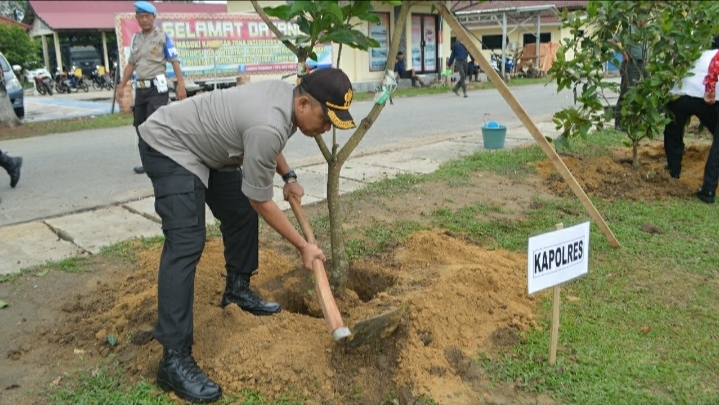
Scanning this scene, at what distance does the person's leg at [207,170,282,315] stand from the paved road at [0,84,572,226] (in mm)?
3029

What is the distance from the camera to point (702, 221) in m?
5.06

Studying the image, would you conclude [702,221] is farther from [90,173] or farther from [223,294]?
[90,173]

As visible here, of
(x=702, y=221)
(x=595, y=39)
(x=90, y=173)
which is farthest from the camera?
(x=90, y=173)

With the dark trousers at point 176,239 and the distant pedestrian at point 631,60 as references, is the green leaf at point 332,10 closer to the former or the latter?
the dark trousers at point 176,239

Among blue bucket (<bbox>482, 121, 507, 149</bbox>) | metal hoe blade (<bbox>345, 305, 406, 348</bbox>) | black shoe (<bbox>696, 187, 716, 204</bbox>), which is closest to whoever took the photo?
metal hoe blade (<bbox>345, 305, 406, 348</bbox>)

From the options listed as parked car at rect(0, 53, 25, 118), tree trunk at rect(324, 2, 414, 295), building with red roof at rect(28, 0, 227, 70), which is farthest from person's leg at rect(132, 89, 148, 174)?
building with red roof at rect(28, 0, 227, 70)

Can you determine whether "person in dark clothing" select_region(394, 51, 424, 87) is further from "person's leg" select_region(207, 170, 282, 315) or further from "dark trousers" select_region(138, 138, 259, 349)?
"dark trousers" select_region(138, 138, 259, 349)

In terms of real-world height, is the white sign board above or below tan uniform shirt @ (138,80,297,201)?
below

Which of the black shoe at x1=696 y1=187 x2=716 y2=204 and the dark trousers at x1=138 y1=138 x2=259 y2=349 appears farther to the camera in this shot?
the black shoe at x1=696 y1=187 x2=716 y2=204

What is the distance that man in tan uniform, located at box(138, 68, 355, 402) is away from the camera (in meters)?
2.59

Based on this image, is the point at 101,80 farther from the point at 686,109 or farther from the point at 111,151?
the point at 686,109

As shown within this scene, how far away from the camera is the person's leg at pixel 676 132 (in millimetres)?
5961

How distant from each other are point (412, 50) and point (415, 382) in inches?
827

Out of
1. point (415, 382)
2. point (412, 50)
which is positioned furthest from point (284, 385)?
point (412, 50)
